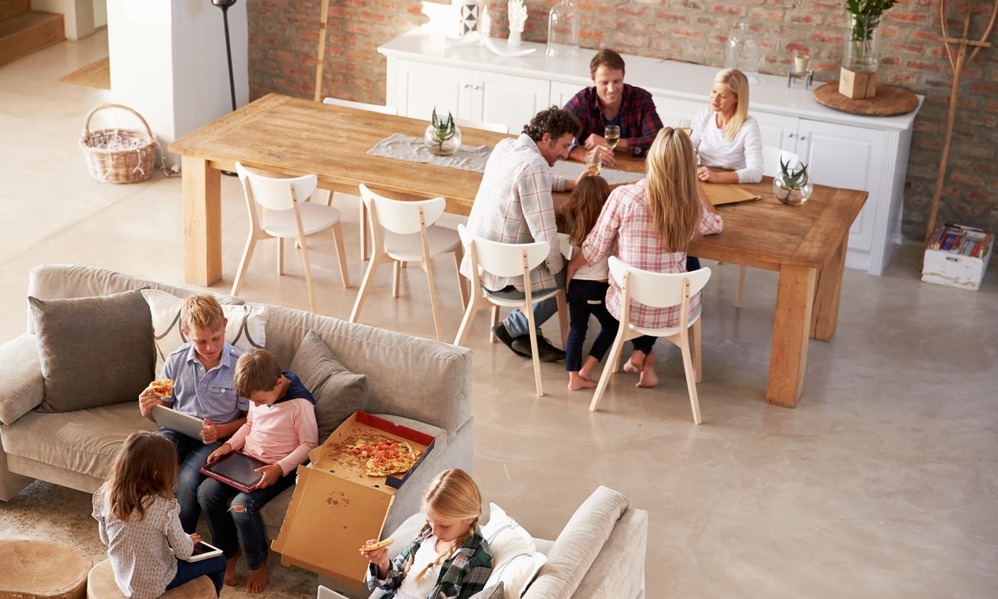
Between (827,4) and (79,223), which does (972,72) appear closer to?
(827,4)

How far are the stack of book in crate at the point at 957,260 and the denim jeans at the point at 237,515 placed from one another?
4.34 metres

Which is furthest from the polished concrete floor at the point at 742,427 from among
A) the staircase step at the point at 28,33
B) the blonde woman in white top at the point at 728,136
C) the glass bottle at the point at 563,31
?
the staircase step at the point at 28,33

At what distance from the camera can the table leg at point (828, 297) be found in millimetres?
6230

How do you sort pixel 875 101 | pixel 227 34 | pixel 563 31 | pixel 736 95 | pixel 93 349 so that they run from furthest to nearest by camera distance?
pixel 227 34
pixel 563 31
pixel 875 101
pixel 736 95
pixel 93 349

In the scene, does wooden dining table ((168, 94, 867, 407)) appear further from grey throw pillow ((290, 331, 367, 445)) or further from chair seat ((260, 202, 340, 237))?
grey throw pillow ((290, 331, 367, 445))

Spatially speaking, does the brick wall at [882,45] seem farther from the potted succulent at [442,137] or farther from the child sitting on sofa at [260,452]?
the child sitting on sofa at [260,452]

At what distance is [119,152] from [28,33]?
122 inches

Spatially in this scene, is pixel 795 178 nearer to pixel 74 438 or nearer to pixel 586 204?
pixel 586 204

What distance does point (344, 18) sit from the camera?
874 centimetres

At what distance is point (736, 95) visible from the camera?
20.6 ft

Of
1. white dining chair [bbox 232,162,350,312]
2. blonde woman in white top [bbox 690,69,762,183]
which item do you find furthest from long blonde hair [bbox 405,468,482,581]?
blonde woman in white top [bbox 690,69,762,183]

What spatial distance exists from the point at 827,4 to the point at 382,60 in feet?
10.3

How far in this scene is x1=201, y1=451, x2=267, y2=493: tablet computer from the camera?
425cm

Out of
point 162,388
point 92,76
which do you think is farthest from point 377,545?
point 92,76
